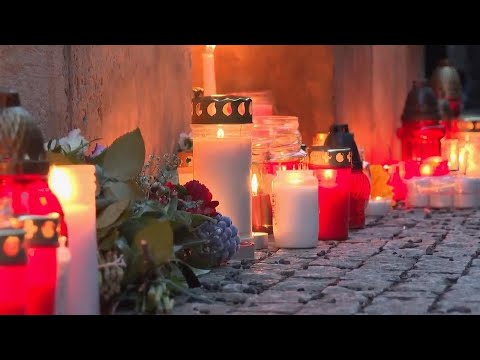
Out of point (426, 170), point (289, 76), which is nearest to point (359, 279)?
point (426, 170)

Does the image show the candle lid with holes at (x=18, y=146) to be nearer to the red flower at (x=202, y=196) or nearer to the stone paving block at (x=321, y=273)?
the red flower at (x=202, y=196)

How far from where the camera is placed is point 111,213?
265 centimetres

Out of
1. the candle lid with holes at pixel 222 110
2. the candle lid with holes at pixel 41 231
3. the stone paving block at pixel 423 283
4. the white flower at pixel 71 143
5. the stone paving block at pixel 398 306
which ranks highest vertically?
the candle lid with holes at pixel 222 110

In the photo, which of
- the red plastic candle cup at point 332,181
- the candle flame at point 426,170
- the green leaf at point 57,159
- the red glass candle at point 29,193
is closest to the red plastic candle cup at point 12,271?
the red glass candle at point 29,193

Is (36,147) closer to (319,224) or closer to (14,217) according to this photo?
(14,217)

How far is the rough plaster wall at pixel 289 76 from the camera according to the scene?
538cm

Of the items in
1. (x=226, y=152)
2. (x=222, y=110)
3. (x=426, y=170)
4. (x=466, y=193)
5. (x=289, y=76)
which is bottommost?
(x=466, y=193)

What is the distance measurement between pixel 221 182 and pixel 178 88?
117cm

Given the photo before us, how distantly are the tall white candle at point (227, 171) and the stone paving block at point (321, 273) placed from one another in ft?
1.24

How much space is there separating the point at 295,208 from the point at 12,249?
1.56 metres

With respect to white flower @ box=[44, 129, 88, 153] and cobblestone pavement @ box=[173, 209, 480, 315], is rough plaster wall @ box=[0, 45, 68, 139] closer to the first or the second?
white flower @ box=[44, 129, 88, 153]

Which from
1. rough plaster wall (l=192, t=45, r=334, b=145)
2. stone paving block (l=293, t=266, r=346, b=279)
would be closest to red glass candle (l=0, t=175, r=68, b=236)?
stone paving block (l=293, t=266, r=346, b=279)

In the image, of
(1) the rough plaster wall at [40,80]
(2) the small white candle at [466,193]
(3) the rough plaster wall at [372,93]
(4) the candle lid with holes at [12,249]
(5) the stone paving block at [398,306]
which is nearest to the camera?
(4) the candle lid with holes at [12,249]

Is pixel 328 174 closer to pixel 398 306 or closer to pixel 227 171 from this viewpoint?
pixel 227 171
